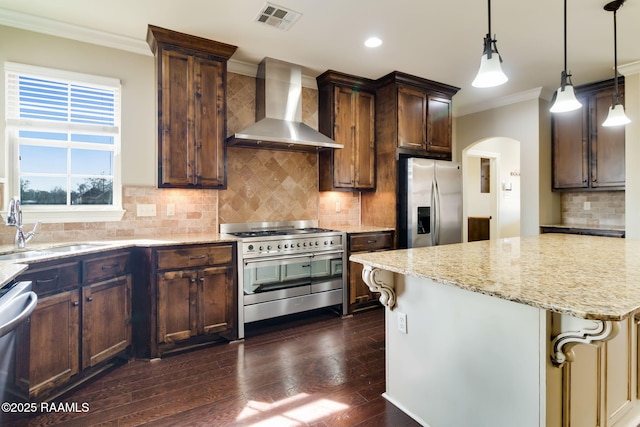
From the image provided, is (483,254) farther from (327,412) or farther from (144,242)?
Result: (144,242)

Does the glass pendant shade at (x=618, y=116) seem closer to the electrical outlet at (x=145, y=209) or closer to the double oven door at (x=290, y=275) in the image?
the double oven door at (x=290, y=275)

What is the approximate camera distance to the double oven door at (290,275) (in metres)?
3.03

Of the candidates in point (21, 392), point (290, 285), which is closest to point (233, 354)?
point (290, 285)

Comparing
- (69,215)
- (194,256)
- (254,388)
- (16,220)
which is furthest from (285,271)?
(16,220)

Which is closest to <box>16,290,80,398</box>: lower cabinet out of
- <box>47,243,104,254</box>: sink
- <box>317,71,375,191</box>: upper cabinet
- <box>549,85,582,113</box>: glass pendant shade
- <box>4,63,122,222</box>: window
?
<box>47,243,104,254</box>: sink

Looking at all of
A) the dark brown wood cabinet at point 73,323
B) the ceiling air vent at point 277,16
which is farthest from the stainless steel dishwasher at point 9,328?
the ceiling air vent at point 277,16

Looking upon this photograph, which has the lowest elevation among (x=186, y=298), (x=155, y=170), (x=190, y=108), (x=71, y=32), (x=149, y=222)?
(x=186, y=298)

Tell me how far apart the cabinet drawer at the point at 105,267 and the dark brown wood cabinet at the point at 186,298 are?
0.14m

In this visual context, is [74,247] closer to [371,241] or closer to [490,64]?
[371,241]

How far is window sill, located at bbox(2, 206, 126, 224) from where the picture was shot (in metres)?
2.67

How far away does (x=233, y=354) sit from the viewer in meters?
2.66

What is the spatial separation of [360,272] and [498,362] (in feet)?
7.31

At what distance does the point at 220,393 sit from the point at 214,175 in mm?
1858

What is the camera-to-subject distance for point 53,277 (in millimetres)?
2039
